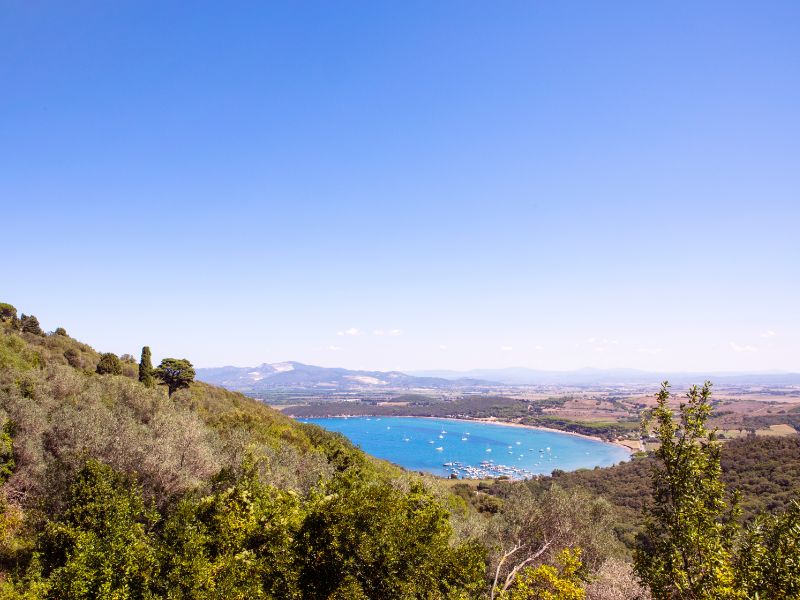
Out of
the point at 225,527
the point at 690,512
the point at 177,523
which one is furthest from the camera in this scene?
the point at 225,527

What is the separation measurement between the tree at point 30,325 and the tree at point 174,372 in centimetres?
2019

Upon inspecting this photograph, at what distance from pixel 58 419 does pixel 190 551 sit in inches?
726

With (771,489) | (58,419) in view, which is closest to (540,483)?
(771,489)

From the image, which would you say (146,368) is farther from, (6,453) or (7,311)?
(6,453)

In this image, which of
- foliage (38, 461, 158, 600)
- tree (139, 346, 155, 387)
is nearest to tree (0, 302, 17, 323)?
tree (139, 346, 155, 387)

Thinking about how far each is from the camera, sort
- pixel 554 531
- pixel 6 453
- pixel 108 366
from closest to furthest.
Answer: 1. pixel 6 453
2. pixel 554 531
3. pixel 108 366

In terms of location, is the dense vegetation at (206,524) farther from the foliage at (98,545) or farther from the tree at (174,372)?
the tree at (174,372)

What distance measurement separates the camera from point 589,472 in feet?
339

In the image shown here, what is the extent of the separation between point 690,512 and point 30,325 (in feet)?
262

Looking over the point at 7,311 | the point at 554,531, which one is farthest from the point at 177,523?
the point at 7,311

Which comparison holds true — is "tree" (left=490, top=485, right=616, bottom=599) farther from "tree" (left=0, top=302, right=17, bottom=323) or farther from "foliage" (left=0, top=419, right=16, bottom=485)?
"tree" (left=0, top=302, right=17, bottom=323)

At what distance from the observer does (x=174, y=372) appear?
5978 cm

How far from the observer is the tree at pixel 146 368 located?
5472 cm

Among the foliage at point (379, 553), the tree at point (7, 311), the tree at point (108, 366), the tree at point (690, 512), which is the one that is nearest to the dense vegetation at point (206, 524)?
the foliage at point (379, 553)
